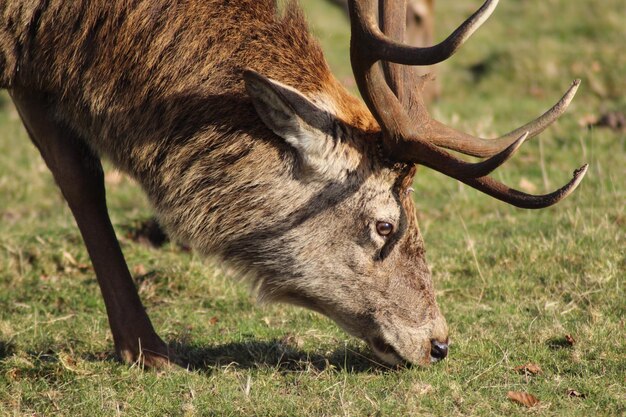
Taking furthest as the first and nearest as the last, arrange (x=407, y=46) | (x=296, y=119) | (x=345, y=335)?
(x=345, y=335)
(x=296, y=119)
(x=407, y=46)

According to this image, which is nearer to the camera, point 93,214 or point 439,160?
point 439,160

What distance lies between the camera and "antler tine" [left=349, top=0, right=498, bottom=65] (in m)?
4.24

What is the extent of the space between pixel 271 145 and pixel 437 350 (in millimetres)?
1289

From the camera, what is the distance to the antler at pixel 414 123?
14.5 feet

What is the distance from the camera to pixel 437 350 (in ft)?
15.5

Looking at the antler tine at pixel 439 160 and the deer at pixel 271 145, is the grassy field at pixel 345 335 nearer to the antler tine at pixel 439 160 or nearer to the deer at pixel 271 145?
the deer at pixel 271 145

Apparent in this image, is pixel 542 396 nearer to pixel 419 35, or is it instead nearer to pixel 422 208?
pixel 422 208

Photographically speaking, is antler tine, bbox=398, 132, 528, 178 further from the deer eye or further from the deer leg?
the deer leg

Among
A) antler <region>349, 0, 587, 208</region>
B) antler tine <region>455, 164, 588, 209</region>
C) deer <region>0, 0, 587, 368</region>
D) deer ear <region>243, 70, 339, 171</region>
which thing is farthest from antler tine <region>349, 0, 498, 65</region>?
antler tine <region>455, 164, 588, 209</region>

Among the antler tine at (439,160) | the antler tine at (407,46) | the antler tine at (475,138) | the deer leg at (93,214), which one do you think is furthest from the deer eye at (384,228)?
the deer leg at (93,214)

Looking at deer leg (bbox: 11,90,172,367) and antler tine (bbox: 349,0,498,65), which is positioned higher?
antler tine (bbox: 349,0,498,65)

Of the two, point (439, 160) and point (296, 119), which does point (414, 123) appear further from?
point (296, 119)

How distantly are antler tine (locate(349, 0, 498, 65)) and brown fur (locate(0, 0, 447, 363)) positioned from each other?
17.0 inches

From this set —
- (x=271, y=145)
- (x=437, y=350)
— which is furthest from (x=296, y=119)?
(x=437, y=350)
